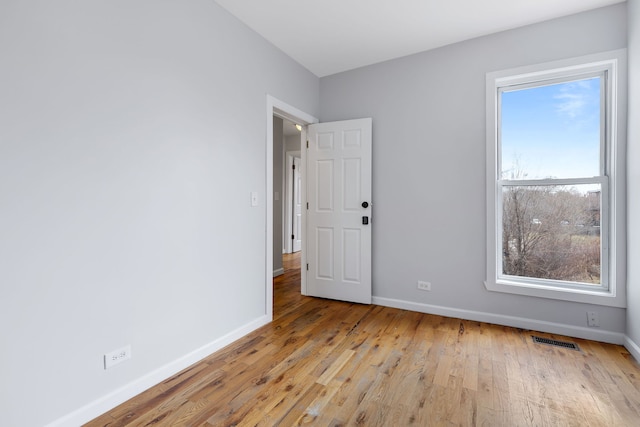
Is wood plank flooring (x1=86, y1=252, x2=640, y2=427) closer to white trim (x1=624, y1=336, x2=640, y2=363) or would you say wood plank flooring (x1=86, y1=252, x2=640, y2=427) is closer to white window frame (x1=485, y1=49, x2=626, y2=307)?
white trim (x1=624, y1=336, x2=640, y2=363)

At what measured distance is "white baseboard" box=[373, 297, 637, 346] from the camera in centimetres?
245

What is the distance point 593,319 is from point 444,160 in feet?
5.90

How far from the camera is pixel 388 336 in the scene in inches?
102

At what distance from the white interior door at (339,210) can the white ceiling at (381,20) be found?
78cm

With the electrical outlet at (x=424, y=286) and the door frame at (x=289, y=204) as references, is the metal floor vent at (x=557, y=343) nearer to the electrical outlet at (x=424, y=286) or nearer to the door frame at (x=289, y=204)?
the electrical outlet at (x=424, y=286)

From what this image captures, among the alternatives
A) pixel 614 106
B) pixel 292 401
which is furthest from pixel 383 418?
pixel 614 106

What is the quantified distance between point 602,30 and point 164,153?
3.46 metres

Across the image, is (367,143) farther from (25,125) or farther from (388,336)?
(25,125)

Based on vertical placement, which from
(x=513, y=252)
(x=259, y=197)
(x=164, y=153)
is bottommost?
(x=513, y=252)

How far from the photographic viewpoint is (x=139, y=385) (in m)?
Result: 1.83

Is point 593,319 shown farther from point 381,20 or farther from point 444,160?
Result: point 381,20

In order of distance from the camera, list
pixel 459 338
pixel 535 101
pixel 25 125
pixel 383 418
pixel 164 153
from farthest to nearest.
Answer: pixel 535 101, pixel 459 338, pixel 164 153, pixel 383 418, pixel 25 125

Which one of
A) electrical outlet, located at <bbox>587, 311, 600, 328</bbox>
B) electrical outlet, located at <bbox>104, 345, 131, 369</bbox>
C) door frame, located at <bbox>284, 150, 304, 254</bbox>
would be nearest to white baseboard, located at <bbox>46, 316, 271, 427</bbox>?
electrical outlet, located at <bbox>104, 345, 131, 369</bbox>

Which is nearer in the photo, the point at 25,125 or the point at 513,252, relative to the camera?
the point at 25,125
